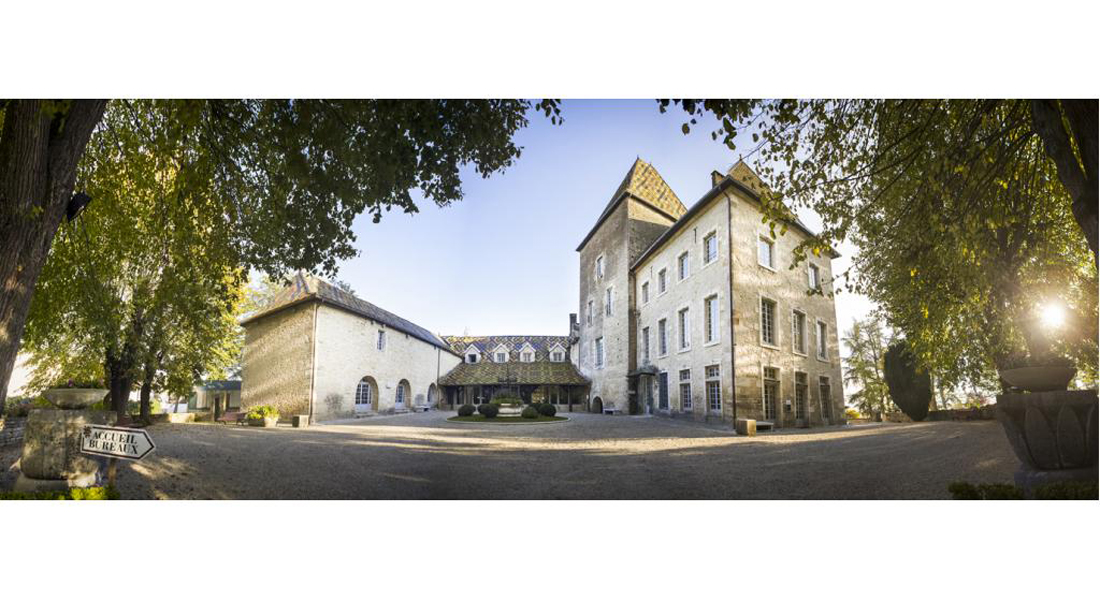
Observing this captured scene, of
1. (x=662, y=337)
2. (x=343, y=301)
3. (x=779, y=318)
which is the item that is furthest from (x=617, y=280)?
(x=343, y=301)

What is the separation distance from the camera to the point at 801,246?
3.51m

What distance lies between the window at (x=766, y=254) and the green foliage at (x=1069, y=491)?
2.11 metres

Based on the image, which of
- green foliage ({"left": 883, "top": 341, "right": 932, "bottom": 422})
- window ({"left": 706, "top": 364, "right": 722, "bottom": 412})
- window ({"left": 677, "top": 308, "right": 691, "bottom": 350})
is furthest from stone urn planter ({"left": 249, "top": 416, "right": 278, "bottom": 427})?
green foliage ({"left": 883, "top": 341, "right": 932, "bottom": 422})

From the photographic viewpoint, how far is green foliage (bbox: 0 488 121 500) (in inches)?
112

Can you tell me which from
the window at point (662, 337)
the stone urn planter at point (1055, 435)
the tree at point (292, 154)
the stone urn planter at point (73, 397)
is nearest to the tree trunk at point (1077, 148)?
the stone urn planter at point (1055, 435)

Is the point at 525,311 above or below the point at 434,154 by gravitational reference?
below

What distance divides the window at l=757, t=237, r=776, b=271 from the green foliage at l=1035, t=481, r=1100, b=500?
2109 millimetres

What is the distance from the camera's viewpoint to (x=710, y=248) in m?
4.69

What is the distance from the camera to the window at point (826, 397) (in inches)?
150

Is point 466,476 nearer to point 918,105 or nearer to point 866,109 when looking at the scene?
point 866,109

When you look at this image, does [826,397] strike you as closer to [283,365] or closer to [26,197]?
[283,365]
